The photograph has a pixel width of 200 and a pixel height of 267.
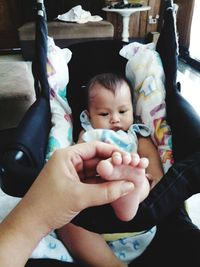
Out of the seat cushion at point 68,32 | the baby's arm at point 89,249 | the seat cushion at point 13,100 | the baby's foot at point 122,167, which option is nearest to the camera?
the baby's foot at point 122,167

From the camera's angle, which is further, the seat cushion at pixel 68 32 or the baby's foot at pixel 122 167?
the seat cushion at pixel 68 32

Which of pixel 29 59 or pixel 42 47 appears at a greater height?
pixel 42 47

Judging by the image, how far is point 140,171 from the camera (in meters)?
0.49

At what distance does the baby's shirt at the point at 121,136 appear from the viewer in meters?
1.04

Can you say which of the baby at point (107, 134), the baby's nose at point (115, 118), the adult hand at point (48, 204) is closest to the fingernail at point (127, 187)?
the adult hand at point (48, 204)

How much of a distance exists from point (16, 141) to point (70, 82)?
0.68 meters

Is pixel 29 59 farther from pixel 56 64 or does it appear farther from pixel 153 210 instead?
pixel 153 210

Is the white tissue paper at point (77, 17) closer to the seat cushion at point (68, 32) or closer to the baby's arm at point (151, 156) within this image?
the seat cushion at point (68, 32)

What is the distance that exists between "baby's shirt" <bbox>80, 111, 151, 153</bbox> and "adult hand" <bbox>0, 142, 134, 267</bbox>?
1.86 feet

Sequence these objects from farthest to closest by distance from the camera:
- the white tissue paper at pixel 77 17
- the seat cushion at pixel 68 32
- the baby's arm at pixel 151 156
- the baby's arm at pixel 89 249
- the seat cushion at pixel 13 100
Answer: the white tissue paper at pixel 77 17, the seat cushion at pixel 68 32, the seat cushion at pixel 13 100, the baby's arm at pixel 151 156, the baby's arm at pixel 89 249

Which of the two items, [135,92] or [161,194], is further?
[135,92]

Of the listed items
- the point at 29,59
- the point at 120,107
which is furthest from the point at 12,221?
the point at 29,59

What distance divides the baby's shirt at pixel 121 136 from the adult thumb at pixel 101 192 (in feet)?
1.83

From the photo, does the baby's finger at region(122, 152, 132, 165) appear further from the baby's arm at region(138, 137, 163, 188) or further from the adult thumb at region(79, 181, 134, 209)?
the baby's arm at region(138, 137, 163, 188)
